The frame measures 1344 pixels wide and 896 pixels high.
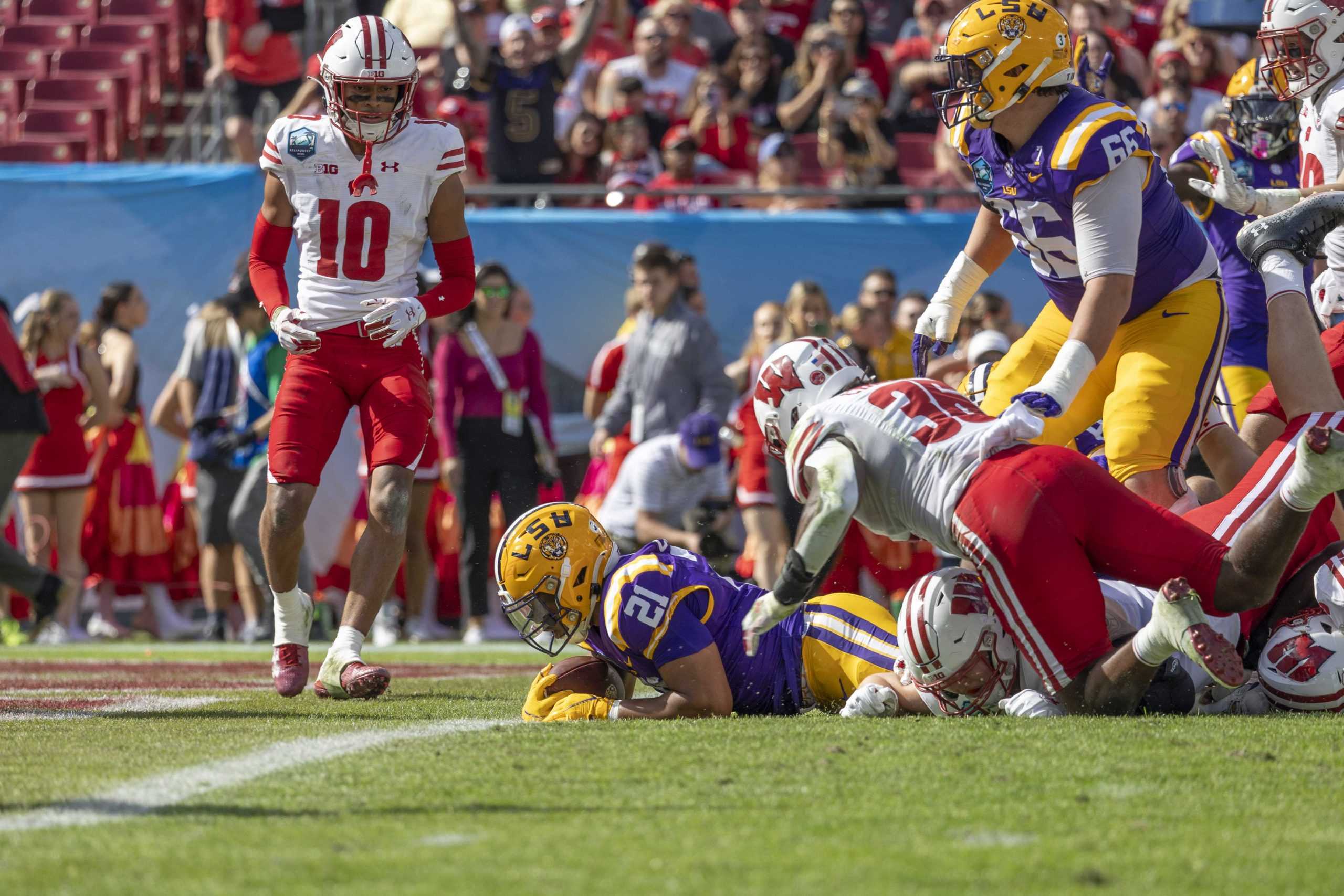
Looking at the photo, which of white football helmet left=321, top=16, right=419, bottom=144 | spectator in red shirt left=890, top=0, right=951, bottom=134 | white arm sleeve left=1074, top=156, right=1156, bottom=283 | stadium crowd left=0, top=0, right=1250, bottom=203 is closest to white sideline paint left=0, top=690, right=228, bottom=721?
white football helmet left=321, top=16, right=419, bottom=144

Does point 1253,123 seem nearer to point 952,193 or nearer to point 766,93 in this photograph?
point 952,193

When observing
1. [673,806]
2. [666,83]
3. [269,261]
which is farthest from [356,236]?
[666,83]

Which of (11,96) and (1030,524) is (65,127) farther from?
(1030,524)

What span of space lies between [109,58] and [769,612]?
11287 mm

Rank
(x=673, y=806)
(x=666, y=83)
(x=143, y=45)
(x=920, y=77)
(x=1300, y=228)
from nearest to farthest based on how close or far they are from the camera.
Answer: (x=673, y=806) → (x=1300, y=228) → (x=920, y=77) → (x=666, y=83) → (x=143, y=45)

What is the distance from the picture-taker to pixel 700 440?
9.55 metres

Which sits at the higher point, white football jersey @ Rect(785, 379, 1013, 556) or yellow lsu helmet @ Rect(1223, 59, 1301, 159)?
yellow lsu helmet @ Rect(1223, 59, 1301, 159)

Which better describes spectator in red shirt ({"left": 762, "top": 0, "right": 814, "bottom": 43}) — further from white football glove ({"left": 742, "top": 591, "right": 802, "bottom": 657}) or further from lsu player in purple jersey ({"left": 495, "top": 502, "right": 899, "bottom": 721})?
white football glove ({"left": 742, "top": 591, "right": 802, "bottom": 657})

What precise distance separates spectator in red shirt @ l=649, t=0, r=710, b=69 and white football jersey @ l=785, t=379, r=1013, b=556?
916 cm

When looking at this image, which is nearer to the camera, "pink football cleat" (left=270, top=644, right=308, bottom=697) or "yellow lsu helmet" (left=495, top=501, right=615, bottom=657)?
"yellow lsu helmet" (left=495, top=501, right=615, bottom=657)

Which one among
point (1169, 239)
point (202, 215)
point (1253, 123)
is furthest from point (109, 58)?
point (1169, 239)

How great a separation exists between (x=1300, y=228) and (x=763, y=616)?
6.79 ft

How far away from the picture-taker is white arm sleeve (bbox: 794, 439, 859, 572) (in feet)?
13.5

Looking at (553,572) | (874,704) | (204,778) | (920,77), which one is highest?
(920,77)
